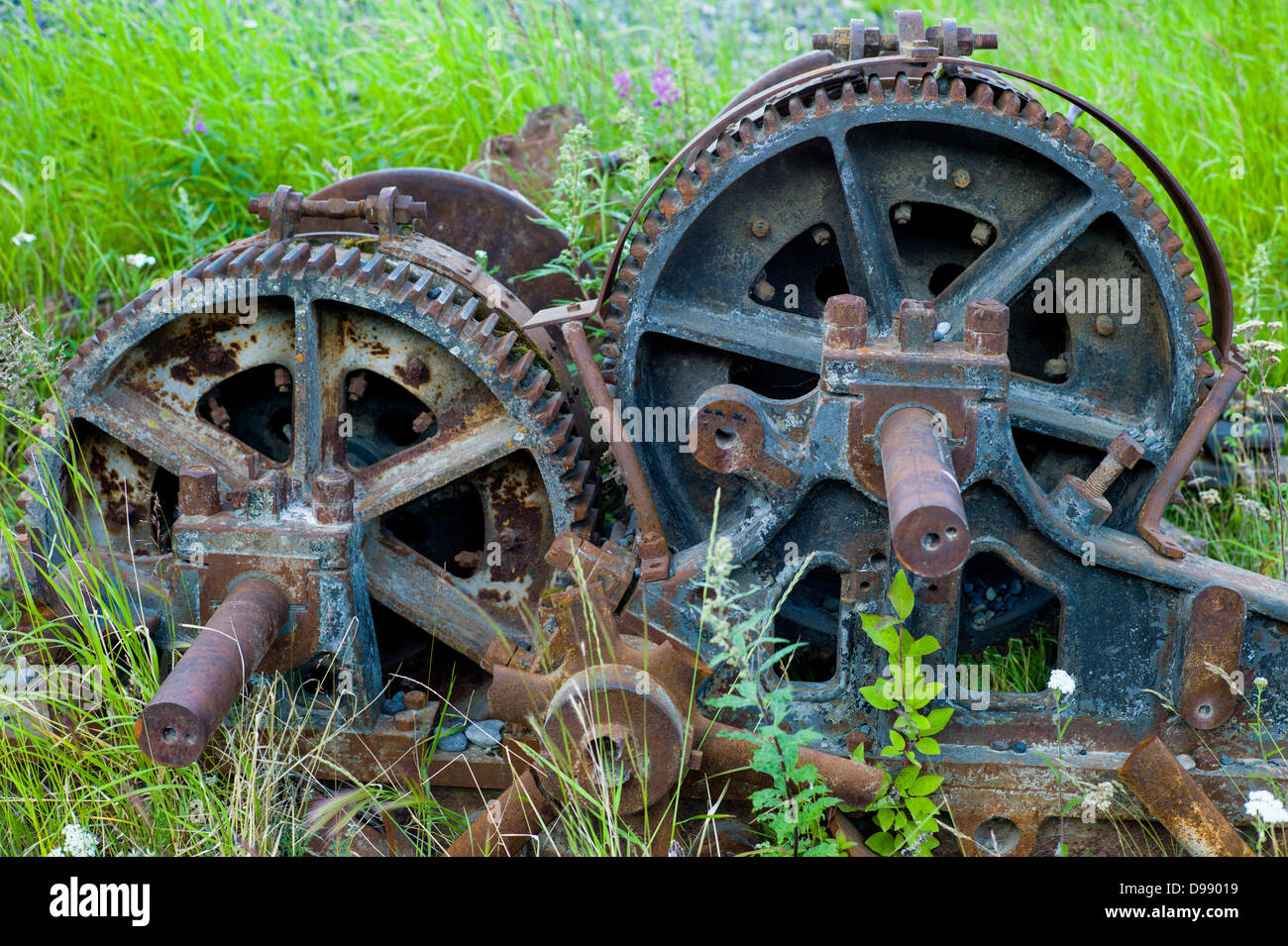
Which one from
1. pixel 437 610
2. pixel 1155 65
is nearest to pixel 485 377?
pixel 437 610

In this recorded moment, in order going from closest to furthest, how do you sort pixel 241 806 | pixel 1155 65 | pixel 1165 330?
1. pixel 241 806
2. pixel 1165 330
3. pixel 1155 65

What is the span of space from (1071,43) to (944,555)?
484 cm

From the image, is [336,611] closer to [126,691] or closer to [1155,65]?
[126,691]

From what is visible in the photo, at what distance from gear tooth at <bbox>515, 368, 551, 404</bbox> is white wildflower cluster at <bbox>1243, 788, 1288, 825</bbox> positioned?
6.11 ft

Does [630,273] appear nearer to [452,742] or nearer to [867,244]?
[867,244]

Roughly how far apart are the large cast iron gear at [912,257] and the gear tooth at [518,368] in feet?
0.67

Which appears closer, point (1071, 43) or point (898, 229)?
point (898, 229)

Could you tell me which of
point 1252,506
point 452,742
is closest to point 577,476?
point 452,742

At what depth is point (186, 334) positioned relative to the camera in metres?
3.21

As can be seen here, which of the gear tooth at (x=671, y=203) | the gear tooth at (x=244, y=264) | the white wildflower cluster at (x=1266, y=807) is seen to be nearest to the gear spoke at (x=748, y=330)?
the gear tooth at (x=671, y=203)

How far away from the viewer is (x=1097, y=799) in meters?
2.64

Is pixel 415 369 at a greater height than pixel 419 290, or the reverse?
pixel 419 290

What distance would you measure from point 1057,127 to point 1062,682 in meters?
1.28

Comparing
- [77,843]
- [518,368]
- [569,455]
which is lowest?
[77,843]
